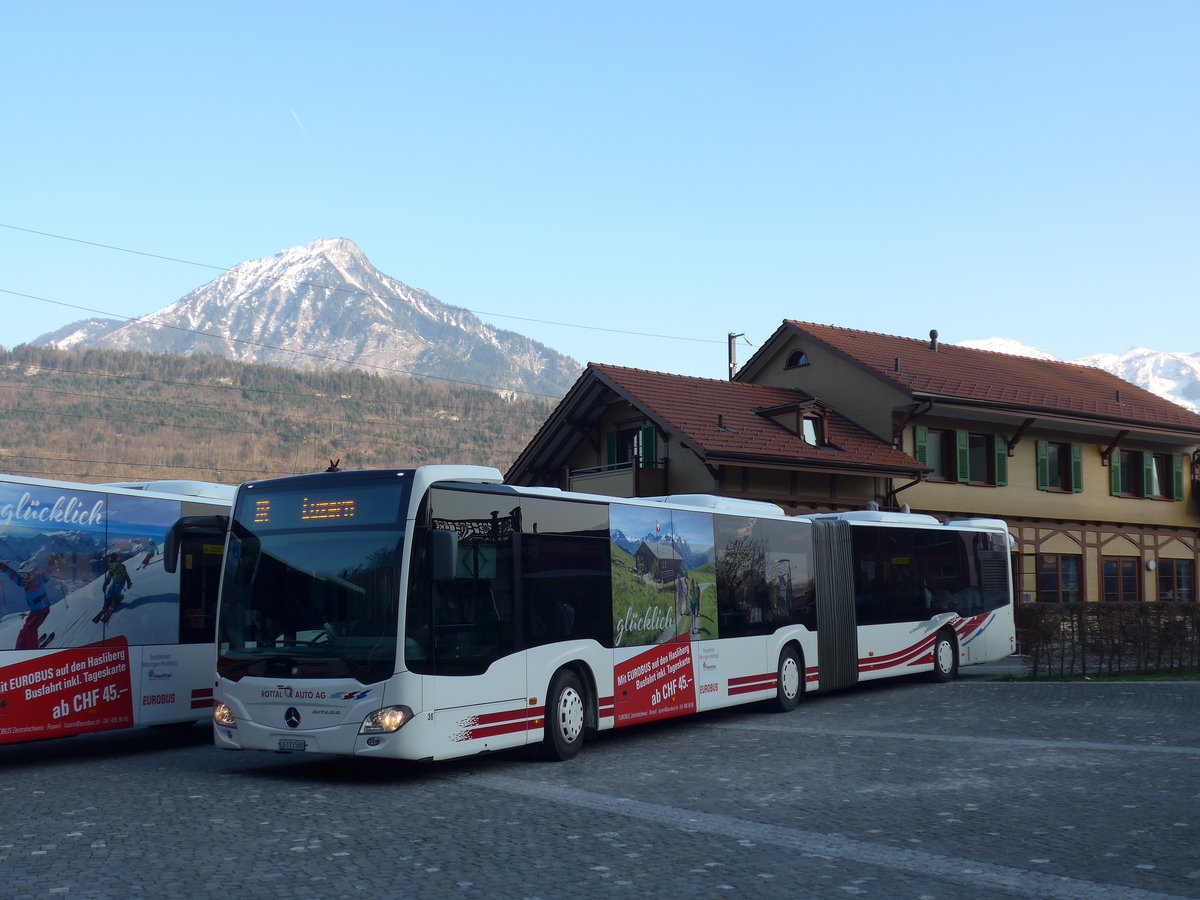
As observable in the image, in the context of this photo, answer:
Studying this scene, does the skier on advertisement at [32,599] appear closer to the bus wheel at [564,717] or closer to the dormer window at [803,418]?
the bus wheel at [564,717]

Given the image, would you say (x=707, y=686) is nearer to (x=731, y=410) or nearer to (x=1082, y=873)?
(x=1082, y=873)

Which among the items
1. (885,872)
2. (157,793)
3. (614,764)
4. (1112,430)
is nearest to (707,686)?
(614,764)

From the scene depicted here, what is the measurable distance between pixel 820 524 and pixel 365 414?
112 metres

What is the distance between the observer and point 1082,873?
752 cm

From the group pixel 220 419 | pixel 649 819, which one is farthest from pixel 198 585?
pixel 220 419

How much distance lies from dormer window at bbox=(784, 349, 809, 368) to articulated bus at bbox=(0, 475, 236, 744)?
24114 millimetres

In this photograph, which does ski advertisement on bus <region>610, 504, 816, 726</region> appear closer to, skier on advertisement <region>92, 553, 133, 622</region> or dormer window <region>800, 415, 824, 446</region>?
skier on advertisement <region>92, 553, 133, 622</region>

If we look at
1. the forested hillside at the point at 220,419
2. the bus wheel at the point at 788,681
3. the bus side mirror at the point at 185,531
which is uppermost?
the forested hillside at the point at 220,419

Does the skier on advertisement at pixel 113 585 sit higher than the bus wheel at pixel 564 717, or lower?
higher

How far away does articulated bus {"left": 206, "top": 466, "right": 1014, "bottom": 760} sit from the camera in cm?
1123

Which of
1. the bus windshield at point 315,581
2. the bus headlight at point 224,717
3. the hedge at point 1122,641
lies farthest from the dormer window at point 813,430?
the bus headlight at point 224,717

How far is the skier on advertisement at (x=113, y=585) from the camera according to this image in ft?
42.7

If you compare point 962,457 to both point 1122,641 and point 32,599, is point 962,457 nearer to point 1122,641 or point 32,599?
point 1122,641

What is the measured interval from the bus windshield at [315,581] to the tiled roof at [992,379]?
75.7 ft
